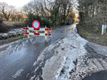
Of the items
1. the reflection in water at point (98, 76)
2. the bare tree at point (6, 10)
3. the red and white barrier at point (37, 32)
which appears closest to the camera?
the reflection in water at point (98, 76)

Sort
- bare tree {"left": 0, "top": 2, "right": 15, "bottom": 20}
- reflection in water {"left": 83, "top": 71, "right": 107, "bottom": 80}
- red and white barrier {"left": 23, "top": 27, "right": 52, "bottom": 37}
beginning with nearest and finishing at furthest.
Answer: reflection in water {"left": 83, "top": 71, "right": 107, "bottom": 80} → red and white barrier {"left": 23, "top": 27, "right": 52, "bottom": 37} → bare tree {"left": 0, "top": 2, "right": 15, "bottom": 20}

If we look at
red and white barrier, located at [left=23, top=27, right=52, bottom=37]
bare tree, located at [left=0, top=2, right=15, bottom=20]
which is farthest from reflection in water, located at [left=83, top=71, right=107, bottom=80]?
bare tree, located at [left=0, top=2, right=15, bottom=20]

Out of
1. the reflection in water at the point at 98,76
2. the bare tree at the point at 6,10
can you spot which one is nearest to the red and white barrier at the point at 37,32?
the reflection in water at the point at 98,76

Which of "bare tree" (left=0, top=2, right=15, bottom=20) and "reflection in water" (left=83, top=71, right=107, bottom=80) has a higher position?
"bare tree" (left=0, top=2, right=15, bottom=20)

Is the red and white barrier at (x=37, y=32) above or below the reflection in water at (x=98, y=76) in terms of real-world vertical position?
above

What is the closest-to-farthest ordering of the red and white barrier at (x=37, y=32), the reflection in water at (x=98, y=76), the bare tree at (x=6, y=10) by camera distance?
1. the reflection in water at (x=98, y=76)
2. the red and white barrier at (x=37, y=32)
3. the bare tree at (x=6, y=10)

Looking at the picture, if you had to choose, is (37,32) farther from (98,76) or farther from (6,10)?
(6,10)

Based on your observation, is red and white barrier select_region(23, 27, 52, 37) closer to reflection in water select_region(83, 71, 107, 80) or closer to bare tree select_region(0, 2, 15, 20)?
reflection in water select_region(83, 71, 107, 80)

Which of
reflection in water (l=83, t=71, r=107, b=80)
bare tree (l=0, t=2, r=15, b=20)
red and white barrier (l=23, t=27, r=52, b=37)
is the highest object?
bare tree (l=0, t=2, r=15, b=20)

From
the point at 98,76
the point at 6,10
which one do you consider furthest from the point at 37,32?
the point at 6,10

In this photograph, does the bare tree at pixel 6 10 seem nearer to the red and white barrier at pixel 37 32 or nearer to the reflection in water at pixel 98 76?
the red and white barrier at pixel 37 32

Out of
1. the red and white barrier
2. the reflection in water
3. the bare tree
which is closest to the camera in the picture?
the reflection in water

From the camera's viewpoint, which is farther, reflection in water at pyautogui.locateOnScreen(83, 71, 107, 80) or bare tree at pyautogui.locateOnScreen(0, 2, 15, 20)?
bare tree at pyautogui.locateOnScreen(0, 2, 15, 20)

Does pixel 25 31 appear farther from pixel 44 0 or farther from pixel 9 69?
pixel 44 0
